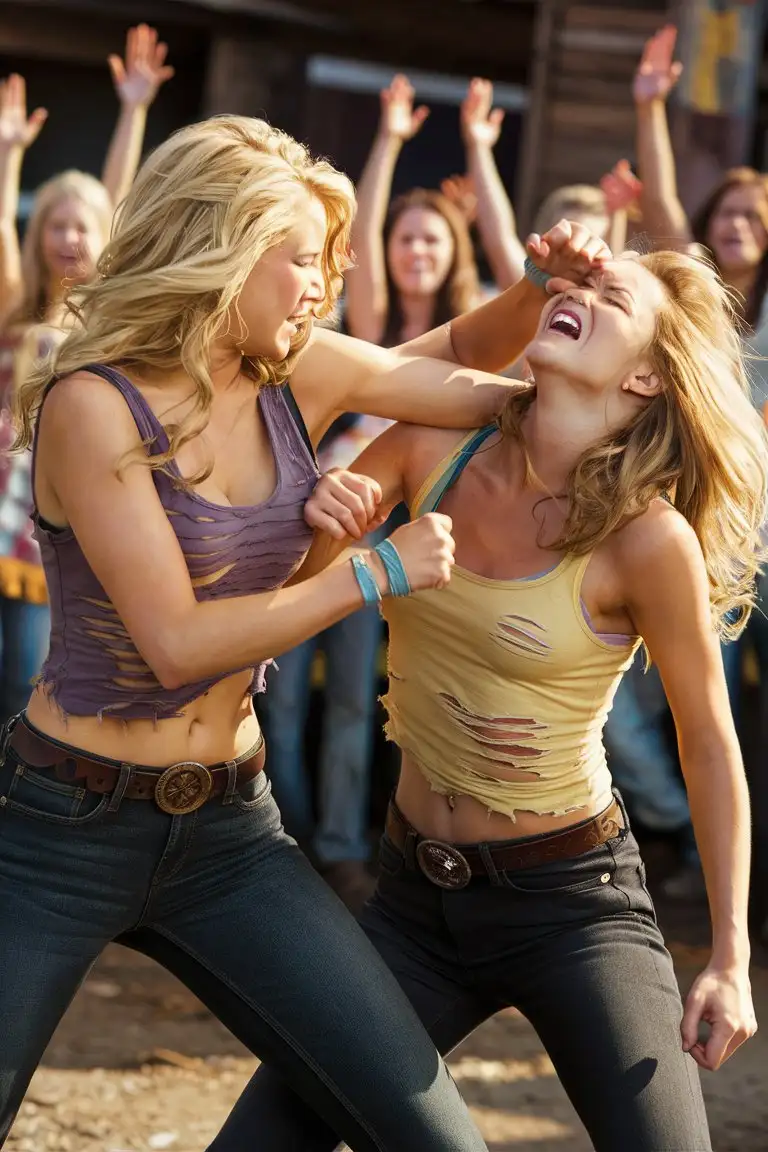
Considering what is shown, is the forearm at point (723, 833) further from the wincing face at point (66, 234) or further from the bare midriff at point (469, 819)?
the wincing face at point (66, 234)

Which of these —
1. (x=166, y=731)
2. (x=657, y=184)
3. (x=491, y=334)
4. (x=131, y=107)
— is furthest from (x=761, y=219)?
(x=166, y=731)

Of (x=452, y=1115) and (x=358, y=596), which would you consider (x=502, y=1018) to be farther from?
(x=358, y=596)

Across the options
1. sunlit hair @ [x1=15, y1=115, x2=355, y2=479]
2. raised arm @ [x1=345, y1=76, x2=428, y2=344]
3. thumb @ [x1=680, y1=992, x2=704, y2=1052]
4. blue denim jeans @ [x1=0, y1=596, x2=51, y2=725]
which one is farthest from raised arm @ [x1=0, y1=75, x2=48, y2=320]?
thumb @ [x1=680, y1=992, x2=704, y2=1052]

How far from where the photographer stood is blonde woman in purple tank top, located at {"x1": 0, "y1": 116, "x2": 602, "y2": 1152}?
2.30 metres

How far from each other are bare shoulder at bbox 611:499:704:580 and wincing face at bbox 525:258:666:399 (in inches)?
9.9

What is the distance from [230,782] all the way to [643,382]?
1.00 m

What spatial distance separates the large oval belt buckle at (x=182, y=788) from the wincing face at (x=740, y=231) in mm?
3506

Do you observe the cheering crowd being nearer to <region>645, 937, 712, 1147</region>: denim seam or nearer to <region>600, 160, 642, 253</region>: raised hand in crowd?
<region>645, 937, 712, 1147</region>: denim seam

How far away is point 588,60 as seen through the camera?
27.6 feet

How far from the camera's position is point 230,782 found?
2502mm

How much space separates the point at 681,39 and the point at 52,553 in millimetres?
6644

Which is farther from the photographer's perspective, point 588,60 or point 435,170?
point 435,170

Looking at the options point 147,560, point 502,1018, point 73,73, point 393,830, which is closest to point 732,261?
point 502,1018

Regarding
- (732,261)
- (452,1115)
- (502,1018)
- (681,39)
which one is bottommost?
(502,1018)
